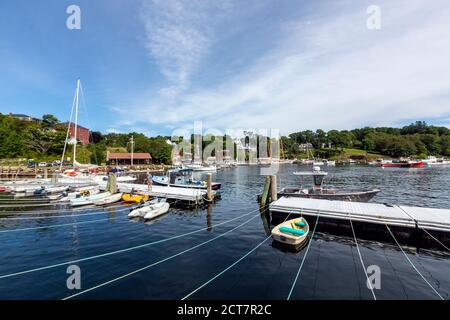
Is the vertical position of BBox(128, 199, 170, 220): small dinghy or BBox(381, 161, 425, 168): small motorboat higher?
BBox(381, 161, 425, 168): small motorboat

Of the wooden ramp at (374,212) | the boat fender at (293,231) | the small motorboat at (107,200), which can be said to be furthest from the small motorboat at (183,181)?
the boat fender at (293,231)

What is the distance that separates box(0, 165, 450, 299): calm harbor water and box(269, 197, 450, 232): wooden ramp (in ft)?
5.39

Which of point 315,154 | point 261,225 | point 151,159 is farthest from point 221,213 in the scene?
point 315,154

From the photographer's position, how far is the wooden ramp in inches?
605

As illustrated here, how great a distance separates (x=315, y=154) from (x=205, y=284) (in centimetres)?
19524

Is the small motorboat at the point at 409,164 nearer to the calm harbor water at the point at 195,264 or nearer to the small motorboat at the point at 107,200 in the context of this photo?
the calm harbor water at the point at 195,264

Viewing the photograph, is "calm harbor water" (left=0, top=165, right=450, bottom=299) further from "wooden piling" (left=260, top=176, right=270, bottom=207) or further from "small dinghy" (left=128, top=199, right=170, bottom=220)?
"wooden piling" (left=260, top=176, right=270, bottom=207)

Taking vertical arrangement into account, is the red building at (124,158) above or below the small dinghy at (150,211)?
above

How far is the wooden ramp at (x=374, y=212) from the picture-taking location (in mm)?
15375

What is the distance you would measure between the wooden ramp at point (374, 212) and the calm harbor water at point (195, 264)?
1642 millimetres

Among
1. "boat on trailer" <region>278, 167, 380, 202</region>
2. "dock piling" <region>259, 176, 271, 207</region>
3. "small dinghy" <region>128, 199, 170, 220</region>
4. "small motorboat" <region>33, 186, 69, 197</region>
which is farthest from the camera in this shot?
"small motorboat" <region>33, 186, 69, 197</region>

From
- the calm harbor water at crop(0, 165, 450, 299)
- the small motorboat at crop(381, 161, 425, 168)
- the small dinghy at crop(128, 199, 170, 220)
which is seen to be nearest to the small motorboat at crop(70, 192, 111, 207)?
the calm harbor water at crop(0, 165, 450, 299)

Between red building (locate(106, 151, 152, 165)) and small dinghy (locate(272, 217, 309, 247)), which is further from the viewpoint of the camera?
red building (locate(106, 151, 152, 165))
